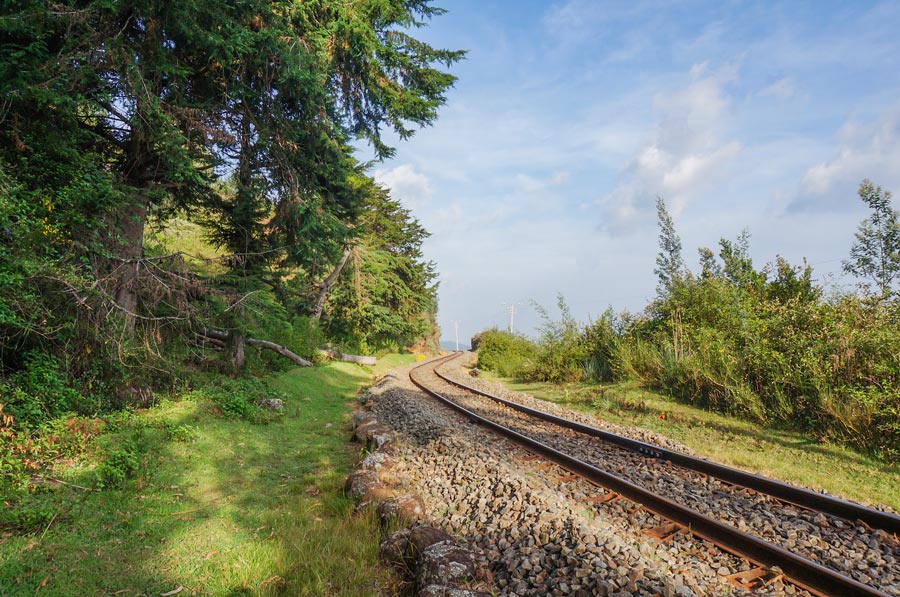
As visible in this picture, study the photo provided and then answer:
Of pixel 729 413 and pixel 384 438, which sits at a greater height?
pixel 729 413

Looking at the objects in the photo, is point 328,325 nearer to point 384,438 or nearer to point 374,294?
point 374,294

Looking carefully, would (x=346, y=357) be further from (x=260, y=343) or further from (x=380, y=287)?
(x=260, y=343)

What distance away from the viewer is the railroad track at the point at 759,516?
337cm

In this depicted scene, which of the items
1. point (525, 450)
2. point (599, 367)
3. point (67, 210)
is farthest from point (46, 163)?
point (599, 367)

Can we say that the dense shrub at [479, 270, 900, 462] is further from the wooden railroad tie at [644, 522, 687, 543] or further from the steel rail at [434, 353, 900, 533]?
the wooden railroad tie at [644, 522, 687, 543]

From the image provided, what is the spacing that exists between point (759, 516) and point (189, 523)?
6.00 metres

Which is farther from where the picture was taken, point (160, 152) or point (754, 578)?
point (160, 152)

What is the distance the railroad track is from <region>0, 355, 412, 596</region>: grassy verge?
3062 mm

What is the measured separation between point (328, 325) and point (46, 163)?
21.2 metres

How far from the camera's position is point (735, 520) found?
14.5ft

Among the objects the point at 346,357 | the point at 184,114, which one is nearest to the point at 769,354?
the point at 184,114

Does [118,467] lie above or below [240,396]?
below

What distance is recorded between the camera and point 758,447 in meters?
7.53

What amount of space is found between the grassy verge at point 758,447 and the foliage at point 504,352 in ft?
31.3
